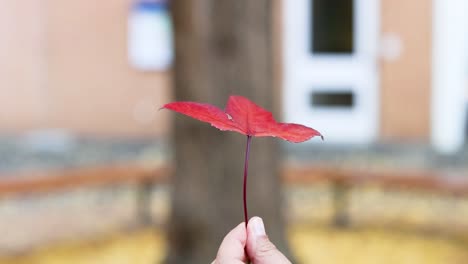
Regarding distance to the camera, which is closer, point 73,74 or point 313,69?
point 313,69

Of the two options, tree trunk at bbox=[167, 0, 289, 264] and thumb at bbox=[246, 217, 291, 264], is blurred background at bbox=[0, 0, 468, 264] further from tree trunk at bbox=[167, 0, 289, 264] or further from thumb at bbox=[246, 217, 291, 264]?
thumb at bbox=[246, 217, 291, 264]

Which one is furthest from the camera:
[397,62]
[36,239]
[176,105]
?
[397,62]

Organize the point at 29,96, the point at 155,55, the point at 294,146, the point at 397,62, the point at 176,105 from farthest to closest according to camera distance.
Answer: the point at 29,96
the point at 155,55
the point at 397,62
the point at 294,146
the point at 176,105

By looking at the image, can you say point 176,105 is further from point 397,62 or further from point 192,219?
point 397,62

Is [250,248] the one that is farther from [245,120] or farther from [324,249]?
[324,249]

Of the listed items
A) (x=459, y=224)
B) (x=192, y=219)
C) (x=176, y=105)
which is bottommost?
(x=459, y=224)

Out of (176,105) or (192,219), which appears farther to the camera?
(192,219)

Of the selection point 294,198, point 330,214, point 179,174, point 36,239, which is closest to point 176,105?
point 179,174

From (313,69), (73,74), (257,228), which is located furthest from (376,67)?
(257,228)
